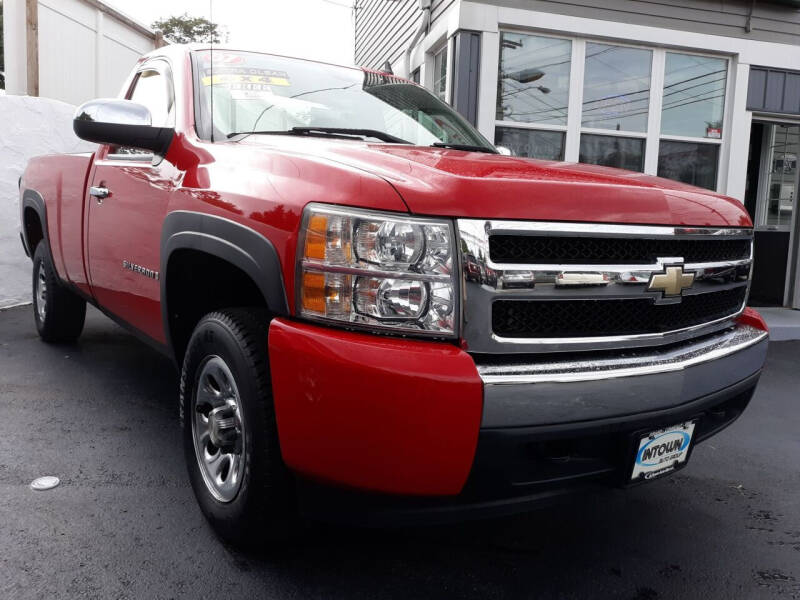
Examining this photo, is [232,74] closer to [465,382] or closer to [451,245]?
[451,245]

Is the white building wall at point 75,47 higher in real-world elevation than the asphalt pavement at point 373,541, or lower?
higher

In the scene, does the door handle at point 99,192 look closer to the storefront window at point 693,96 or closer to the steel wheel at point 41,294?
the steel wheel at point 41,294

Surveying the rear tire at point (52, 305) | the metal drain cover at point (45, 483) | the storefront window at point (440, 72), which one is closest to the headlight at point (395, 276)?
the metal drain cover at point (45, 483)

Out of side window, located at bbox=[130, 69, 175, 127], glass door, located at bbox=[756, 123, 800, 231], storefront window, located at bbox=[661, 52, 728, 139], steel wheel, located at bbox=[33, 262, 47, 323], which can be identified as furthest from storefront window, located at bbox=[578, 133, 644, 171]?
steel wheel, located at bbox=[33, 262, 47, 323]

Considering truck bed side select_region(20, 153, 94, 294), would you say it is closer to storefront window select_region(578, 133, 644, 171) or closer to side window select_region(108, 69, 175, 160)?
side window select_region(108, 69, 175, 160)

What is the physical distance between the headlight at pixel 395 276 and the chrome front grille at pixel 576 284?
5 centimetres

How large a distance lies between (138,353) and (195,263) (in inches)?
107

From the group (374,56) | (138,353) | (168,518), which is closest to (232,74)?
(168,518)

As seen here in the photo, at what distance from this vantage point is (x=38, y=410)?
380 cm

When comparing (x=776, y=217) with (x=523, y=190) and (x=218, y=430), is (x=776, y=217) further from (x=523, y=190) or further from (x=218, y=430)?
(x=218, y=430)

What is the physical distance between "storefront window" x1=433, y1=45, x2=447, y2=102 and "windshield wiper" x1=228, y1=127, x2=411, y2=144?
16.5 feet

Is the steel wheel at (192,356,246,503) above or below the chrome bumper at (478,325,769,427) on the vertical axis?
below

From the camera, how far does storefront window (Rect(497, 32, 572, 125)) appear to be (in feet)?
23.1

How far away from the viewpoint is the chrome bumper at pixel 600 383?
1820 mm
